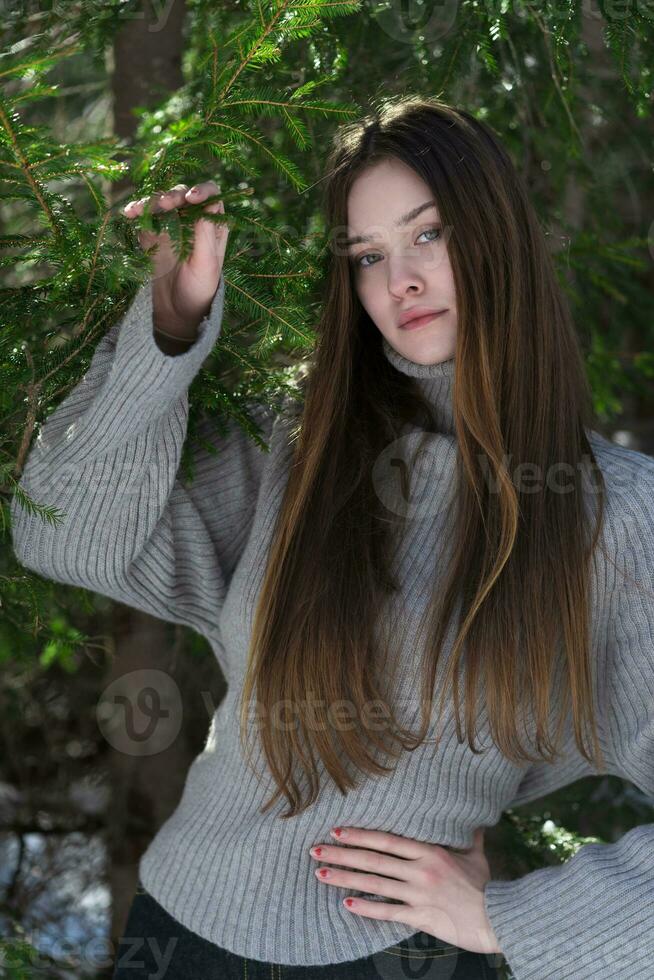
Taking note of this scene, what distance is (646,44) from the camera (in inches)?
69.4

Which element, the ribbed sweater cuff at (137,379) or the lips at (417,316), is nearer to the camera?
the ribbed sweater cuff at (137,379)

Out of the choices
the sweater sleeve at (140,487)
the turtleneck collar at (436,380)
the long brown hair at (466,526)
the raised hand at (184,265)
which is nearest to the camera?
the raised hand at (184,265)

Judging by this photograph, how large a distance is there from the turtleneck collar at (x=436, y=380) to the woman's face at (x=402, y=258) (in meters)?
0.03

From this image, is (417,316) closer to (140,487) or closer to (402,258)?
(402,258)

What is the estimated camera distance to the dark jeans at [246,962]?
1.51 meters

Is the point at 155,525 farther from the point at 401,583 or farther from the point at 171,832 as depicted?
the point at 171,832

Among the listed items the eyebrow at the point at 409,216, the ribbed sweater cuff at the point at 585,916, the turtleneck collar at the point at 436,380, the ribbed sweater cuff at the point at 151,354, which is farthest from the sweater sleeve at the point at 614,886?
the ribbed sweater cuff at the point at 151,354

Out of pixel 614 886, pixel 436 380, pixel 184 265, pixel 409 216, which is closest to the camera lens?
pixel 184 265

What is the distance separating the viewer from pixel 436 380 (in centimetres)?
171

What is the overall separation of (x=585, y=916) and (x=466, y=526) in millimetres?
598

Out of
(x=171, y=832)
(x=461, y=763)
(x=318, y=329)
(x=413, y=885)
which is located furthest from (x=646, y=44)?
(x=171, y=832)

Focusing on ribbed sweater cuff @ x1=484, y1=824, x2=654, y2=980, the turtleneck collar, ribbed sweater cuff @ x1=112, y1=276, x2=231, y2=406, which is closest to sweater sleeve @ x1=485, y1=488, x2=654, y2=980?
ribbed sweater cuff @ x1=484, y1=824, x2=654, y2=980

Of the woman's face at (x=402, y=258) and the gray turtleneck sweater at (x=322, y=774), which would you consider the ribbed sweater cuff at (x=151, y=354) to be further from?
the woman's face at (x=402, y=258)

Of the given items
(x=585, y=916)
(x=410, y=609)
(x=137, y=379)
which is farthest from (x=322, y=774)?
(x=137, y=379)
